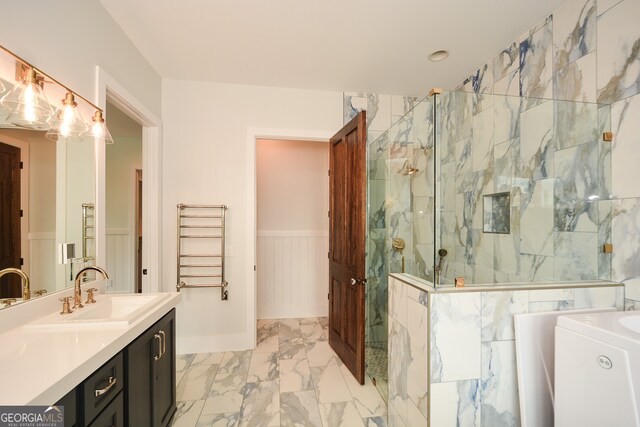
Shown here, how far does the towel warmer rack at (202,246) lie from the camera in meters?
2.69

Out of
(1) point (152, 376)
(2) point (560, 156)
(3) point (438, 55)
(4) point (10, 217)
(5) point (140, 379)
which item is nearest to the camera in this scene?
(4) point (10, 217)

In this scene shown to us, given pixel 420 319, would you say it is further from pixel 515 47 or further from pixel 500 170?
pixel 515 47

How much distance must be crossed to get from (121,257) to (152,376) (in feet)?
9.19

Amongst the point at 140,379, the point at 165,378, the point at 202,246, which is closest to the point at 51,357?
the point at 140,379

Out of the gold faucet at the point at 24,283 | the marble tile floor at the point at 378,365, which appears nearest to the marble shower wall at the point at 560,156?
the marble tile floor at the point at 378,365

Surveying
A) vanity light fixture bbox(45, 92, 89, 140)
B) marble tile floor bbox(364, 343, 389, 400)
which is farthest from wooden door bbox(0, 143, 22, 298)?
marble tile floor bbox(364, 343, 389, 400)

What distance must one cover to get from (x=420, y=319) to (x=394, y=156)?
144cm

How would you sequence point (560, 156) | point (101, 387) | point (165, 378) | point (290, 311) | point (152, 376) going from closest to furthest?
point (101, 387)
point (152, 376)
point (165, 378)
point (560, 156)
point (290, 311)

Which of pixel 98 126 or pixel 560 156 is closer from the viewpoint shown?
pixel 98 126

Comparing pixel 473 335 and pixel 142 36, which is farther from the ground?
pixel 142 36

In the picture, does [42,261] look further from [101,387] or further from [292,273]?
[292,273]

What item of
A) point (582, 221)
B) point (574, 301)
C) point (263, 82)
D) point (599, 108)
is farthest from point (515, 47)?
point (263, 82)

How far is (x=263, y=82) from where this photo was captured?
2.74 meters

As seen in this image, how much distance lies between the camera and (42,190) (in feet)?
4.31
